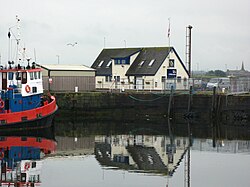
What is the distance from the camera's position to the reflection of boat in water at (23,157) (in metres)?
19.1

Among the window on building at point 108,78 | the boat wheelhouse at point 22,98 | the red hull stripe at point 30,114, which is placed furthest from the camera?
the window on building at point 108,78

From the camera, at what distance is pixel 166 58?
162ft

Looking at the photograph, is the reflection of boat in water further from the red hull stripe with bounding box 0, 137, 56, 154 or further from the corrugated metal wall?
the corrugated metal wall

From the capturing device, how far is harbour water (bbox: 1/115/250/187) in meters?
19.3

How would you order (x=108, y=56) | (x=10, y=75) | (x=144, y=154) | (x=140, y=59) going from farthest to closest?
(x=108, y=56) → (x=140, y=59) → (x=10, y=75) → (x=144, y=154)

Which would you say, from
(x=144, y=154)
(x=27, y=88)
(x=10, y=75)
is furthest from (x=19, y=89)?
(x=144, y=154)

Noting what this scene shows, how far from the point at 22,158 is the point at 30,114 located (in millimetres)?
8823

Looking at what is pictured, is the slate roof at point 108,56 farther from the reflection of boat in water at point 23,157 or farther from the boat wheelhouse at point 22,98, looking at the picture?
the reflection of boat in water at point 23,157

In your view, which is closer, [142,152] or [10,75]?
[142,152]

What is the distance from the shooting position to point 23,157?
77.7ft

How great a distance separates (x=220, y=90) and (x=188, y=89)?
8.43ft

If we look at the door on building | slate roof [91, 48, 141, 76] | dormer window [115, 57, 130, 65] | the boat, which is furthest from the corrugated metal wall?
the boat

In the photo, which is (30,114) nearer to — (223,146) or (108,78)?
(223,146)

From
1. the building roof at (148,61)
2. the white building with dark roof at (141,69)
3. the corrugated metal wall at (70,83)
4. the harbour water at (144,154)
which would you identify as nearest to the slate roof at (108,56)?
the white building with dark roof at (141,69)
